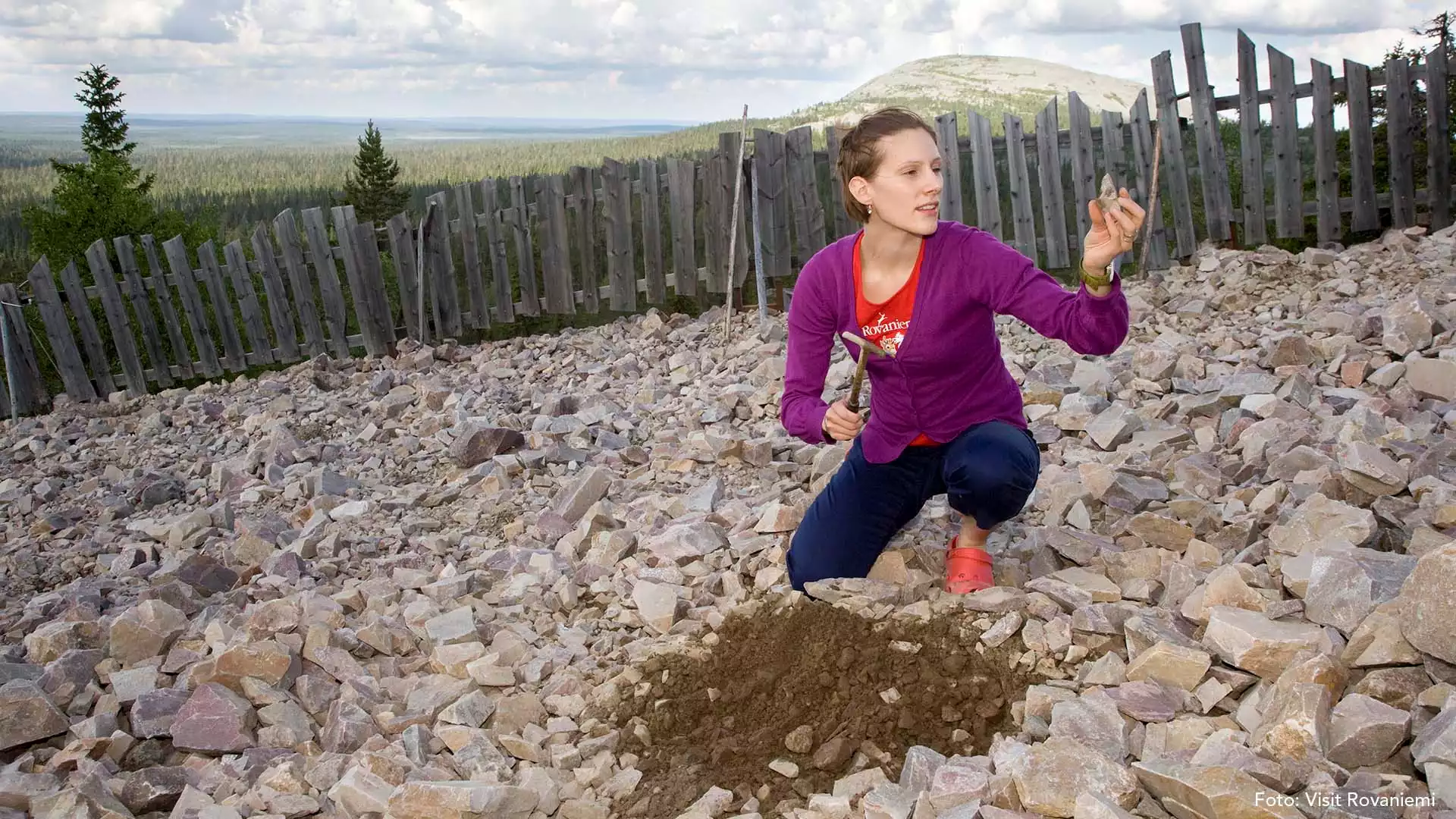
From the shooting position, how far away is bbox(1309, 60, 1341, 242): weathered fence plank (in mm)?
8383

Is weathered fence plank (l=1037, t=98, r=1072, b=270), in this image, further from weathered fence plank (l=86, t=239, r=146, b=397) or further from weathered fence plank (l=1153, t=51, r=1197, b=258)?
weathered fence plank (l=86, t=239, r=146, b=397)

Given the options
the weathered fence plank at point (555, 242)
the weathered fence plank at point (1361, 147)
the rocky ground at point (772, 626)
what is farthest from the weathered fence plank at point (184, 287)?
the weathered fence plank at point (1361, 147)

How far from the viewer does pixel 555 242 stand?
357 inches

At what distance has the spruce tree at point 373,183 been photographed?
18.5 meters

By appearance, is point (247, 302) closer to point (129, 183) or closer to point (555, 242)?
point (555, 242)

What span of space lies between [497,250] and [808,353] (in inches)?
255

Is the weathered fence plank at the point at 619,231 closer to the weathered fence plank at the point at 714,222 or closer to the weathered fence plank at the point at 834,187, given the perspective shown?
the weathered fence plank at the point at 714,222

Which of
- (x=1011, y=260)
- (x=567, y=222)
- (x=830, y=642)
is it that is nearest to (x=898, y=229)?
(x=1011, y=260)

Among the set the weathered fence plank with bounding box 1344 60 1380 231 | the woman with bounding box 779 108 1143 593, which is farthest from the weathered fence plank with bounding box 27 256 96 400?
the weathered fence plank with bounding box 1344 60 1380 231

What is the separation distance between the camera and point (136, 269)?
933cm

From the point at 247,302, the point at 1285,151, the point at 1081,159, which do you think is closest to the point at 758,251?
the point at 1081,159

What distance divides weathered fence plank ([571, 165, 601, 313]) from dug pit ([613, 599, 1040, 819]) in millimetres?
6259

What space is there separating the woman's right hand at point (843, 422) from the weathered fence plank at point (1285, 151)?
7.15m

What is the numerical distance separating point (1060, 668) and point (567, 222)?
703 cm
